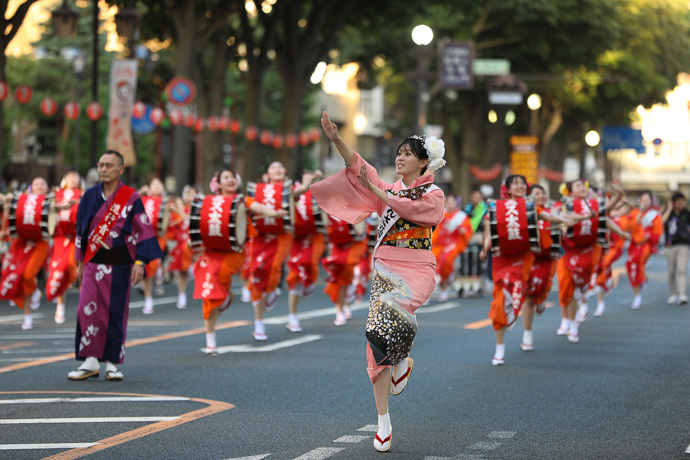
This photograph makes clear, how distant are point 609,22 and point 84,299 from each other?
31548 mm

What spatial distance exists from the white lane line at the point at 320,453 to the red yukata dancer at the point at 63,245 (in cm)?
796

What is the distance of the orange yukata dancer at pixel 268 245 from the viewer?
44.8 feet

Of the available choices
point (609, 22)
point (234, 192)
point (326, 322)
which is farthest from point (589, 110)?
point (234, 192)

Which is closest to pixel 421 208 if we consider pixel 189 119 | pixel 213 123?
pixel 189 119

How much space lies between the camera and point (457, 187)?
45094mm

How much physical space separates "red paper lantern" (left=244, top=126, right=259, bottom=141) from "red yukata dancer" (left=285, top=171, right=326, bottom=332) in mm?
12468

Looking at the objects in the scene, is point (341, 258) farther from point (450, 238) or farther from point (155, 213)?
point (450, 238)

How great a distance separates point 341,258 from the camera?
1546 cm

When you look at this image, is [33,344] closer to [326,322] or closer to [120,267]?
[120,267]

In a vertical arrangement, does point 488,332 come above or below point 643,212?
below

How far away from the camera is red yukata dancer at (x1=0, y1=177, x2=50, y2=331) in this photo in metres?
14.3

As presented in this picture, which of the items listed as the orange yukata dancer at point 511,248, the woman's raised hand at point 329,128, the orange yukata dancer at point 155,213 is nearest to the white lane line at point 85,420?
the woman's raised hand at point 329,128

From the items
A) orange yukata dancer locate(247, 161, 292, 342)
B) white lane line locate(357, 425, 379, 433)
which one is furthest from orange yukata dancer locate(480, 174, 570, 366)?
white lane line locate(357, 425, 379, 433)

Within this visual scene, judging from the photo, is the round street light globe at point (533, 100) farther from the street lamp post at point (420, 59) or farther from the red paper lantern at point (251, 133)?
the red paper lantern at point (251, 133)
